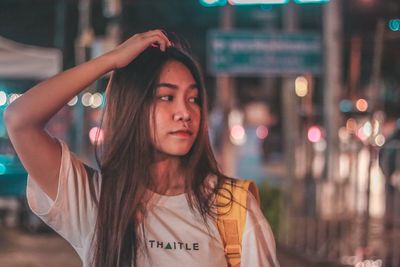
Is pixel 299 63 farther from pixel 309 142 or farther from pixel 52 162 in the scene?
pixel 52 162

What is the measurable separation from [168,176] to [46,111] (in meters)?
0.40

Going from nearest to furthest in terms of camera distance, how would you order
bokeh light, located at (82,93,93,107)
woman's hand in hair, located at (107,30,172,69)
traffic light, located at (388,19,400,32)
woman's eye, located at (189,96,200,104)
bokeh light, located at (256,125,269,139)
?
woman's hand in hair, located at (107,30,172,69), woman's eye, located at (189,96,200,104), traffic light, located at (388,19,400,32), bokeh light, located at (82,93,93,107), bokeh light, located at (256,125,269,139)

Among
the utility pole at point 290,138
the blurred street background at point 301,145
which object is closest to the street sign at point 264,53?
the blurred street background at point 301,145

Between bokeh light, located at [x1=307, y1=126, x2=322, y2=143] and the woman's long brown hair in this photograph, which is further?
bokeh light, located at [x1=307, y1=126, x2=322, y2=143]

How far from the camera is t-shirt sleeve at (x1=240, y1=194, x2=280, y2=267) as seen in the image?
243 centimetres

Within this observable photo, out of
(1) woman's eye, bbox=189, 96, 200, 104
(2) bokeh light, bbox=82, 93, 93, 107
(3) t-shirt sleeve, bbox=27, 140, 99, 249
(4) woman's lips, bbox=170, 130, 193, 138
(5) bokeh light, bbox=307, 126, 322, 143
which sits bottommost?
(5) bokeh light, bbox=307, 126, 322, 143

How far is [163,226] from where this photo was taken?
2.48 meters

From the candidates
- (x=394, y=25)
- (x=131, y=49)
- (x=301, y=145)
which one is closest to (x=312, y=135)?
(x=301, y=145)

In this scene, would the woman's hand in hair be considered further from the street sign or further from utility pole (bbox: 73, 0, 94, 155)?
utility pole (bbox: 73, 0, 94, 155)

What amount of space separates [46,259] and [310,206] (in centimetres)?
327

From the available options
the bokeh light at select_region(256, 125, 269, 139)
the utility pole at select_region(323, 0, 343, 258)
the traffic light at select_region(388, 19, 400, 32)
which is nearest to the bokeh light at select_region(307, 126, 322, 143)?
the utility pole at select_region(323, 0, 343, 258)

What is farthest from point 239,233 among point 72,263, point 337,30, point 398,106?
point 398,106

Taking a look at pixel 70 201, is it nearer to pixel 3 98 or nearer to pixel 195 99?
pixel 195 99

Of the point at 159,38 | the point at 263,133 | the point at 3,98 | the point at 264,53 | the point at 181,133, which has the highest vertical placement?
the point at 264,53
